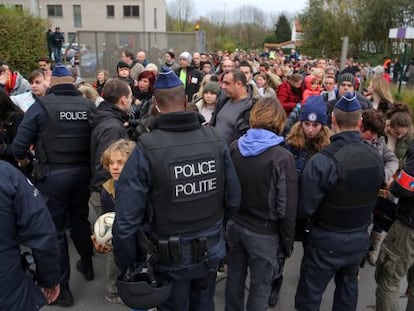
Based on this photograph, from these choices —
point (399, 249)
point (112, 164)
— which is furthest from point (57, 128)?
point (399, 249)

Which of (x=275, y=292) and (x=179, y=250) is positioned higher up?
(x=179, y=250)

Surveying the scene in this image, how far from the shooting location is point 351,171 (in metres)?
2.70

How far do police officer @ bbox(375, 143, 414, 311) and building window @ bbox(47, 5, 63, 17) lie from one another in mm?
51831

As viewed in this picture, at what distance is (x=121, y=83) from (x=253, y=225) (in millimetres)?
1893

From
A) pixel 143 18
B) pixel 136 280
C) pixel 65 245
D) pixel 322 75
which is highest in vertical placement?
pixel 143 18

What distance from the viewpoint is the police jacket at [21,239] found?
1.99 meters

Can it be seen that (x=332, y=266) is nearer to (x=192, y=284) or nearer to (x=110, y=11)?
(x=192, y=284)

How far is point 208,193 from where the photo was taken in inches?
97.0

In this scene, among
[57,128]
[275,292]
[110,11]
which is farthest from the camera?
[110,11]

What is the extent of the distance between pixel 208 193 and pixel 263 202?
574 millimetres

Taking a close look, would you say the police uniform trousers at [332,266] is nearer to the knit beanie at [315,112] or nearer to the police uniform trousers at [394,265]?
the police uniform trousers at [394,265]

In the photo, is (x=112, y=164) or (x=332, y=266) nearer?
(x=332, y=266)

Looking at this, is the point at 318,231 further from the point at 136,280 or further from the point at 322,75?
the point at 322,75

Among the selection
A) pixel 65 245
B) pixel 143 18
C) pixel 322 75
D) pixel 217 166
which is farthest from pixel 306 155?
pixel 143 18
